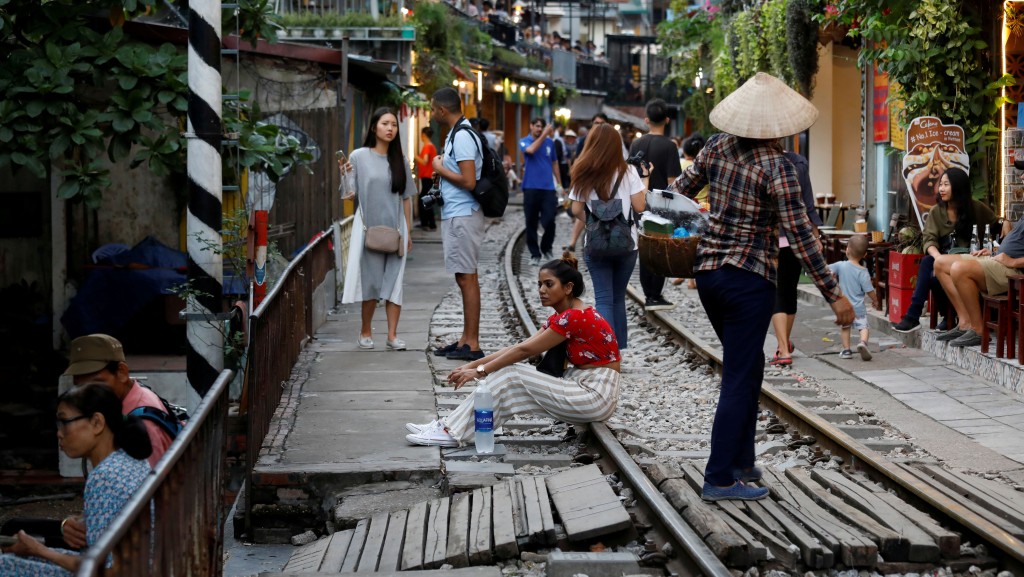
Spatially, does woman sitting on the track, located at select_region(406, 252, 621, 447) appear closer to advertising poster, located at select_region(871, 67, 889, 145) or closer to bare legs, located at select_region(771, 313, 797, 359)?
bare legs, located at select_region(771, 313, 797, 359)

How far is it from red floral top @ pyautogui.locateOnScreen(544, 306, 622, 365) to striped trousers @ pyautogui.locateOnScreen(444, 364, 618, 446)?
0.08 meters

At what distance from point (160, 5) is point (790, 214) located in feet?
16.1

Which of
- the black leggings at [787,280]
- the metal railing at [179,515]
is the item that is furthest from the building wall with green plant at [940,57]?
the metal railing at [179,515]

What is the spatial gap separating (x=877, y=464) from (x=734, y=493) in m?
1.10

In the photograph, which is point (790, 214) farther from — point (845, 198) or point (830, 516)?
point (845, 198)

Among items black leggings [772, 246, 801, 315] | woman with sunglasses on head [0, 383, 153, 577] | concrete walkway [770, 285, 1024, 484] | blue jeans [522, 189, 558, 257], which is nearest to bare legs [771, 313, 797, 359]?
black leggings [772, 246, 801, 315]

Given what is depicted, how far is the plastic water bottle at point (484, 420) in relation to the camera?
300 inches

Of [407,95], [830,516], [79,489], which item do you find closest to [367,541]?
[830,516]

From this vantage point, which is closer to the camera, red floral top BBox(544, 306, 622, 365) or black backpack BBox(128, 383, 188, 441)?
black backpack BBox(128, 383, 188, 441)

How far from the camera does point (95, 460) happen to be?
4.95m

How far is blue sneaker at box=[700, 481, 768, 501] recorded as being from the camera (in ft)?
20.6

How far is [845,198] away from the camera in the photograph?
21.9 metres

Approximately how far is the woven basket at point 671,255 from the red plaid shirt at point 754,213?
1.68 ft

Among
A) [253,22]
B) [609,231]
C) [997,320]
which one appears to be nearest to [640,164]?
[609,231]
